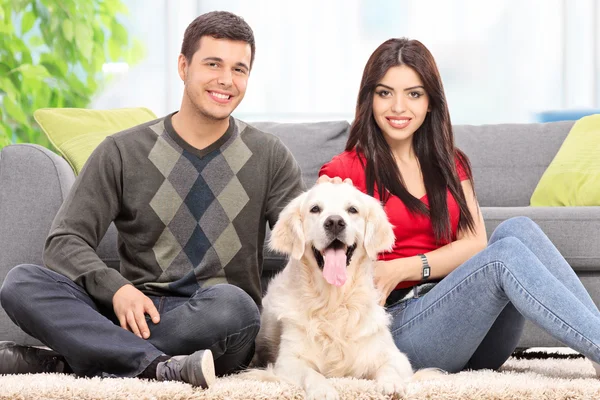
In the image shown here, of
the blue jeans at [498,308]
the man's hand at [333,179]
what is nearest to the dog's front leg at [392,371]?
the blue jeans at [498,308]

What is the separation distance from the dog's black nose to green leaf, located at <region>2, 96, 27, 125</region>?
3.39 m

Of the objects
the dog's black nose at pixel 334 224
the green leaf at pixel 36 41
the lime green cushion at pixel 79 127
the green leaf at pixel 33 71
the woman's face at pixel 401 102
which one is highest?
the green leaf at pixel 36 41

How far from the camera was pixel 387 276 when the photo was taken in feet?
7.45

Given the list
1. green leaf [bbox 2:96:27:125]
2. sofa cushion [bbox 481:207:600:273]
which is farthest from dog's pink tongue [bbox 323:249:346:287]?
green leaf [bbox 2:96:27:125]

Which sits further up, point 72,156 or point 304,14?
point 304,14

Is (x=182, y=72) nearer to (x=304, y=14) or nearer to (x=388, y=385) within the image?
(x=388, y=385)

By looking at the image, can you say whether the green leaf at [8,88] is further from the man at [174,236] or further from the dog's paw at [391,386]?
the dog's paw at [391,386]

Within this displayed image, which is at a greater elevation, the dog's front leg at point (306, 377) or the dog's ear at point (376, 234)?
the dog's ear at point (376, 234)

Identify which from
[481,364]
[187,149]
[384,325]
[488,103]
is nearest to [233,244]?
[187,149]

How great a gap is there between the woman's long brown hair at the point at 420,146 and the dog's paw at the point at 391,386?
59 centimetres

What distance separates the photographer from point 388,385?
1.90m

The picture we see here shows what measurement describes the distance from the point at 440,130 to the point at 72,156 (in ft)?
5.17

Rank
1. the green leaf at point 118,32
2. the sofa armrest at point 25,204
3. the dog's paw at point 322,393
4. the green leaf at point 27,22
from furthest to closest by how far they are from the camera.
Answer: the green leaf at point 118,32, the green leaf at point 27,22, the sofa armrest at point 25,204, the dog's paw at point 322,393

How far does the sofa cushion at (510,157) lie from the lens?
12.3 ft
